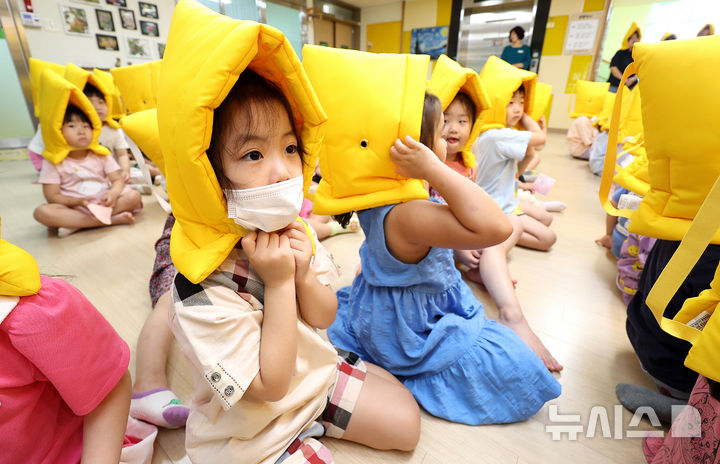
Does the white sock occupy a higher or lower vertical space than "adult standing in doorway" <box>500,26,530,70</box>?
lower

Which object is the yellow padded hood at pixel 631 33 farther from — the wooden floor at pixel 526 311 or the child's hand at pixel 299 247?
the child's hand at pixel 299 247

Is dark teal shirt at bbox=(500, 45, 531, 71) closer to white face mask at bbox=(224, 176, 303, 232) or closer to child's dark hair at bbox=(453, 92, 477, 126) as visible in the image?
child's dark hair at bbox=(453, 92, 477, 126)

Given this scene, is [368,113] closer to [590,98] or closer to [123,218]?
[123,218]

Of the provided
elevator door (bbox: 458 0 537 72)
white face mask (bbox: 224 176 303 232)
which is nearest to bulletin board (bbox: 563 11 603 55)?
elevator door (bbox: 458 0 537 72)

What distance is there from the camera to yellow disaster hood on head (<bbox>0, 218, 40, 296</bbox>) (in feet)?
1.43

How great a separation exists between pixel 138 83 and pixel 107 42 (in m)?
2.12

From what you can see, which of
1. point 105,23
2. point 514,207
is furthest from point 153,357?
point 105,23

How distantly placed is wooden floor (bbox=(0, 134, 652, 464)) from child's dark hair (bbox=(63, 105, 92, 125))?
0.61 m

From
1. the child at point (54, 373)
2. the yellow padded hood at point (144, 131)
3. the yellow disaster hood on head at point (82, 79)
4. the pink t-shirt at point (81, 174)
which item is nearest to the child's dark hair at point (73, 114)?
the pink t-shirt at point (81, 174)

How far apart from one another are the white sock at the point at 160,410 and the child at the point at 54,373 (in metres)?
0.24

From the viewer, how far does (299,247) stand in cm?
61

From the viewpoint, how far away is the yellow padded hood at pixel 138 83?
2.72 m

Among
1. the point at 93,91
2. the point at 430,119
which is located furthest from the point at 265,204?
the point at 93,91

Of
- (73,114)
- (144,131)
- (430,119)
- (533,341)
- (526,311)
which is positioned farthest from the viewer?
(73,114)
